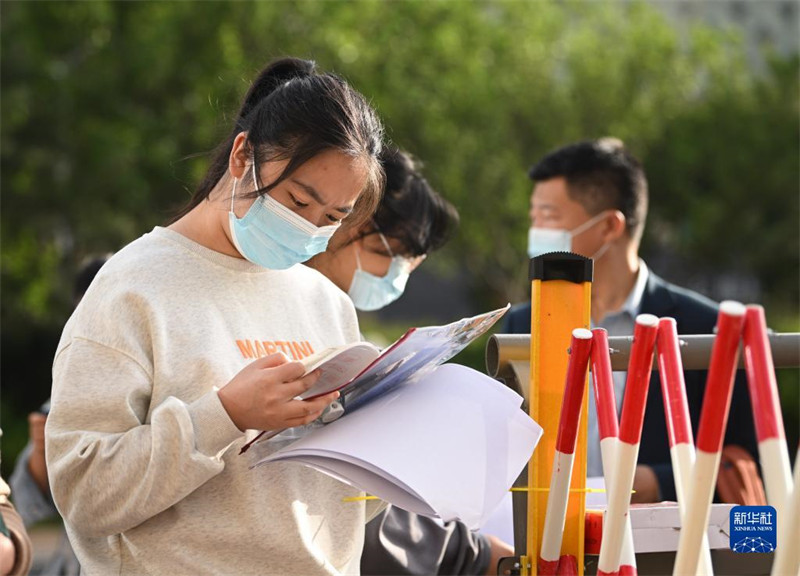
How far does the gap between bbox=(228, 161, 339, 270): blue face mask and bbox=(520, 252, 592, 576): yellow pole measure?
1.70ft

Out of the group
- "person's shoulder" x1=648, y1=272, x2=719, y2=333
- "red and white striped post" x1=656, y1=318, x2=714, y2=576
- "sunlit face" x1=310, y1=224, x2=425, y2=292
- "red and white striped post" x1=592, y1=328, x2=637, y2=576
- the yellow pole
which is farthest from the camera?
"person's shoulder" x1=648, y1=272, x2=719, y2=333

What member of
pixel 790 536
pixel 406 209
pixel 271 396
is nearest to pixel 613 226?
pixel 406 209

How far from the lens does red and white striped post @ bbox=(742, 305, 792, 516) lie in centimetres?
149

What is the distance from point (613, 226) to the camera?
15.1 feet

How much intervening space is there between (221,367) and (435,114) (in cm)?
1779

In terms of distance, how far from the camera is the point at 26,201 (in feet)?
45.0

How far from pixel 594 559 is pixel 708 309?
6.57 feet

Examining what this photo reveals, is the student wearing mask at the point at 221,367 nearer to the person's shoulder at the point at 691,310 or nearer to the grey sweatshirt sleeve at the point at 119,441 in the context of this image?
the grey sweatshirt sleeve at the point at 119,441

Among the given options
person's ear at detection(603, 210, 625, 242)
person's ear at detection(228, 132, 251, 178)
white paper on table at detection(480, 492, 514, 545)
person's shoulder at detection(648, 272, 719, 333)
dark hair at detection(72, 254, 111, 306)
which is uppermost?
person's ear at detection(228, 132, 251, 178)

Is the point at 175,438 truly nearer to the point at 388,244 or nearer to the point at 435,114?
the point at 388,244

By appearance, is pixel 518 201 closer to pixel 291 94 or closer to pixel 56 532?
pixel 56 532

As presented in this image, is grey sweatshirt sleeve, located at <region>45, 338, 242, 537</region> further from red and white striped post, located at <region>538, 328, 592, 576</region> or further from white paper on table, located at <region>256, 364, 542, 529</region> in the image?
red and white striped post, located at <region>538, 328, 592, 576</region>

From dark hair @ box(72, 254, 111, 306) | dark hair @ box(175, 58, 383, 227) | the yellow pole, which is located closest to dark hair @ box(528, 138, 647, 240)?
dark hair @ box(72, 254, 111, 306)

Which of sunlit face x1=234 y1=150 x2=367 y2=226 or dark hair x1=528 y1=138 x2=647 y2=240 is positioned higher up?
sunlit face x1=234 y1=150 x2=367 y2=226
